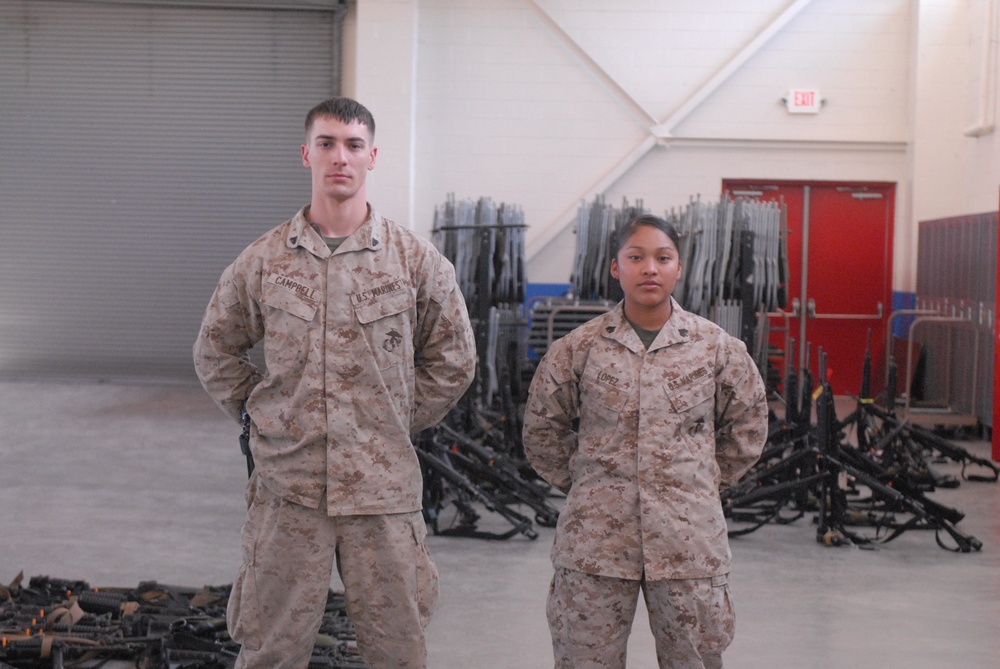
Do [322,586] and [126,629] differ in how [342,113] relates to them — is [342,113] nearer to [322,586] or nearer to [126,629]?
[322,586]

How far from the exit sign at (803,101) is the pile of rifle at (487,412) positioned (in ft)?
12.3

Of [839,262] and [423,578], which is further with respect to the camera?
[839,262]

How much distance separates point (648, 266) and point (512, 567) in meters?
2.60

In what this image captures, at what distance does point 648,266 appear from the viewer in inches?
101

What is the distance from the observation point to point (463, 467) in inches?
217

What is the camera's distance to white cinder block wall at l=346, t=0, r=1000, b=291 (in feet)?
33.5

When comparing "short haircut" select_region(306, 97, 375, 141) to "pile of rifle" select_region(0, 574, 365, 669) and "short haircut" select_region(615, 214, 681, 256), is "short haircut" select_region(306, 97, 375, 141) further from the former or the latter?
"pile of rifle" select_region(0, 574, 365, 669)

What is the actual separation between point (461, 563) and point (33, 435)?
4.52 meters

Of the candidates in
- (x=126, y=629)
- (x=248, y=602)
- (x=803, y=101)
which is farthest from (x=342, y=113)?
(x=803, y=101)

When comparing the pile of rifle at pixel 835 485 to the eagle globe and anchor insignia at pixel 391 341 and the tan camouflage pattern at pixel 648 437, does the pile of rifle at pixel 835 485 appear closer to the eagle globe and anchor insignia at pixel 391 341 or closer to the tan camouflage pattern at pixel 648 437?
the tan camouflage pattern at pixel 648 437

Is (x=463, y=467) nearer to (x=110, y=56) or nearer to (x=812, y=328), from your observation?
(x=812, y=328)

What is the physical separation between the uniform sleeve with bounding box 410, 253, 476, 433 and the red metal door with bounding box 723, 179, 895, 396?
26.9 feet

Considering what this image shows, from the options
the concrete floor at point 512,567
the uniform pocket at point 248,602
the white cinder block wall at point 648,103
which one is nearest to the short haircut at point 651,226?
the uniform pocket at point 248,602

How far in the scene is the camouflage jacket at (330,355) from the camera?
8.02 feet
